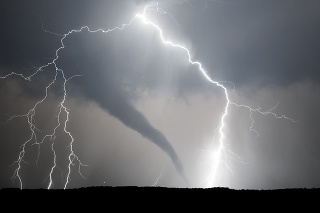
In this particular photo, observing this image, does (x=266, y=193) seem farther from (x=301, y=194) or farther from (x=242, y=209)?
(x=242, y=209)

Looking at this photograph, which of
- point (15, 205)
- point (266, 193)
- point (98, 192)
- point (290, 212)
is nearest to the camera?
point (290, 212)

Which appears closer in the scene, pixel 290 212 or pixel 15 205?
pixel 290 212

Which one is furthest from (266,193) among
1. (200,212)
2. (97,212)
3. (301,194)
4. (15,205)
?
(15,205)

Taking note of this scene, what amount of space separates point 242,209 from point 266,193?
2.71 feet

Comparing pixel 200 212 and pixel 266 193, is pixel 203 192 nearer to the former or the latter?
pixel 200 212

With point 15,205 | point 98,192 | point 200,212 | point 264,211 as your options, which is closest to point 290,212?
point 264,211

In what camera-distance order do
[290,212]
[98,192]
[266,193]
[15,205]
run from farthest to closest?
[98,192] < [266,193] < [15,205] < [290,212]

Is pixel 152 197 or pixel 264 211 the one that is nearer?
pixel 264 211

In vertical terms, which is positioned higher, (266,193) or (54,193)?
(266,193)

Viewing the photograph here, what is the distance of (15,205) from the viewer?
4.12 meters


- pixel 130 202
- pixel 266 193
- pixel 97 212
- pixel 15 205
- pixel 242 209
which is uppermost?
pixel 266 193

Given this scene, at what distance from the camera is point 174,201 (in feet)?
14.0

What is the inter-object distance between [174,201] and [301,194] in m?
2.09

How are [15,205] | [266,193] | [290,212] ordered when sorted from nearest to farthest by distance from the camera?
[290,212] → [15,205] → [266,193]
